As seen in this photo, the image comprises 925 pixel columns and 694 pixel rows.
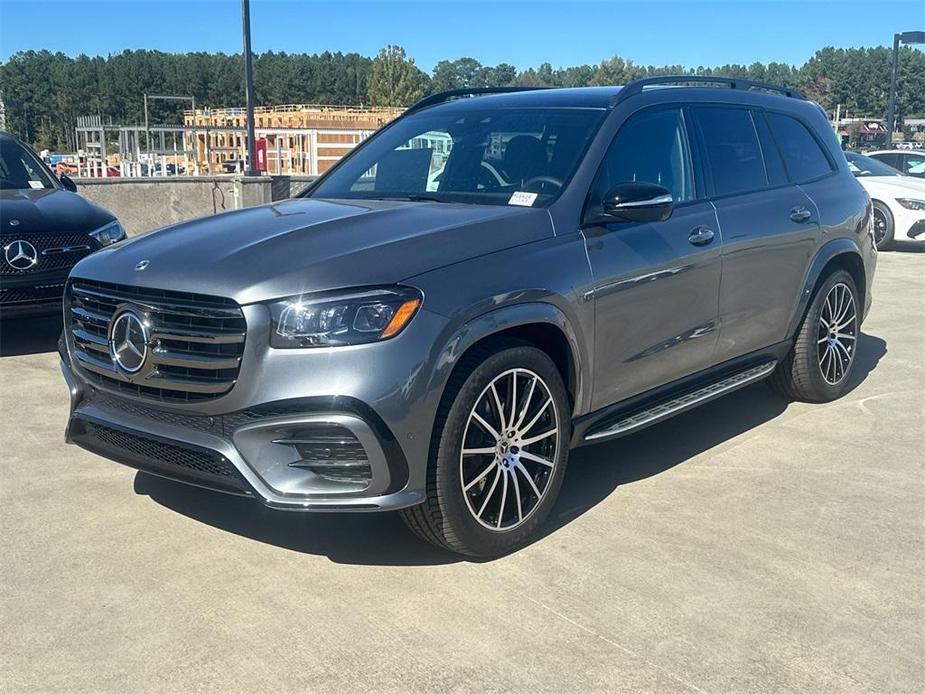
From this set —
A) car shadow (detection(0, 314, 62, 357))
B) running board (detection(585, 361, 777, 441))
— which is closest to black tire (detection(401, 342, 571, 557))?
running board (detection(585, 361, 777, 441))

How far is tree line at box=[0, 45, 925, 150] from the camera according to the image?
11944 centimetres

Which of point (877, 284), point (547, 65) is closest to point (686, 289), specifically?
point (877, 284)

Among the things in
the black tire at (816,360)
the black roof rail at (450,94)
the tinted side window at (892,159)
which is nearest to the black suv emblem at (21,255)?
the black roof rail at (450,94)

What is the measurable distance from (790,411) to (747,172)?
1.58m

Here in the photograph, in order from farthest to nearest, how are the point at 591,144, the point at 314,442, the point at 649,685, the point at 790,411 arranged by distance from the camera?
the point at 790,411 < the point at 591,144 < the point at 314,442 < the point at 649,685

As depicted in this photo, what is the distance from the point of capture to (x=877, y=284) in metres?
11.7

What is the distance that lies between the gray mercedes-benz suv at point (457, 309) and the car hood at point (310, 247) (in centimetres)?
1

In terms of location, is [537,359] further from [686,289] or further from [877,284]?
[877,284]

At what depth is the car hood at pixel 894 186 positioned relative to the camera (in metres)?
14.9

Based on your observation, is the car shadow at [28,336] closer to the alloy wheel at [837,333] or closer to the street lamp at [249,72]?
the alloy wheel at [837,333]

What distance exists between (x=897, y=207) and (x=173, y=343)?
13.8 meters

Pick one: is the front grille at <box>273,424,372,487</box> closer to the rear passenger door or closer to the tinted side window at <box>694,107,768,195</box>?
the rear passenger door

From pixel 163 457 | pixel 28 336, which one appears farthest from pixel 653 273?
pixel 28 336

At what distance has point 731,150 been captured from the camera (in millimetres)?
5297
